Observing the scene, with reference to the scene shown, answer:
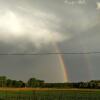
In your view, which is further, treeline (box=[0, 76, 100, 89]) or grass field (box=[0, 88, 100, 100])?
treeline (box=[0, 76, 100, 89])

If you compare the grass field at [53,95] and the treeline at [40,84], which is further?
the treeline at [40,84]

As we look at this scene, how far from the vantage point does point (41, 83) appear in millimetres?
83812

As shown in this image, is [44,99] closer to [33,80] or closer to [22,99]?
[22,99]

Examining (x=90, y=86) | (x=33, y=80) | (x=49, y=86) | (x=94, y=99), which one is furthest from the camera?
(x=33, y=80)

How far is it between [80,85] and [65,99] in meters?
38.4

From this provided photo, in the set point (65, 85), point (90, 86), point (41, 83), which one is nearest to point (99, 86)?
point (90, 86)

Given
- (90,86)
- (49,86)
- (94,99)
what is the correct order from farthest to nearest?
(49,86)
(90,86)
(94,99)

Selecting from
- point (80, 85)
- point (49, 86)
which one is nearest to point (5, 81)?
→ point (49, 86)

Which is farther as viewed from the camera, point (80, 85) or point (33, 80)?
point (33, 80)

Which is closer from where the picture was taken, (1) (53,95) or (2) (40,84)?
(1) (53,95)

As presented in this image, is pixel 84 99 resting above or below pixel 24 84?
below

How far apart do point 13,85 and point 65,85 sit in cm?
1725

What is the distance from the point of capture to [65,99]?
3838 cm

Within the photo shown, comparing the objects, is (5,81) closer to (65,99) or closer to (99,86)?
(99,86)
